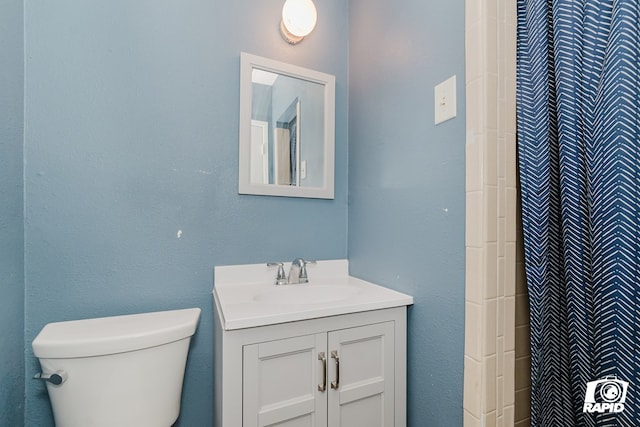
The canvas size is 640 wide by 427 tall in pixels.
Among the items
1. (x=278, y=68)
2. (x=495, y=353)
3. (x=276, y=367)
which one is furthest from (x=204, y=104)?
(x=495, y=353)

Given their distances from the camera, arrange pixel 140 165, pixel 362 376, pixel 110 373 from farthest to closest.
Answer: pixel 140 165
pixel 362 376
pixel 110 373

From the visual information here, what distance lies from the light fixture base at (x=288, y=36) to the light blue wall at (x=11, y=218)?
34.0 inches

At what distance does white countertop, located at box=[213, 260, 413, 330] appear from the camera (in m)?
0.81

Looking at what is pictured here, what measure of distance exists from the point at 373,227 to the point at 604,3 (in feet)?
2.86

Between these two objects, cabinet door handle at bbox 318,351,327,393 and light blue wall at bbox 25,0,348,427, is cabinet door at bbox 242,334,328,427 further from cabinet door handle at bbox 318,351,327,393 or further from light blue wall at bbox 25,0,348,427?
light blue wall at bbox 25,0,348,427

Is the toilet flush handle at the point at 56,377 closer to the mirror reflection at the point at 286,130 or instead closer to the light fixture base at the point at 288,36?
the mirror reflection at the point at 286,130

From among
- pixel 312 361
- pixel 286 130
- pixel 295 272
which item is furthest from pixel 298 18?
pixel 312 361

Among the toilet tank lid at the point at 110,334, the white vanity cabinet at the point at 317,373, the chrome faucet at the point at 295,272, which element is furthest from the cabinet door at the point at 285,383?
the chrome faucet at the point at 295,272

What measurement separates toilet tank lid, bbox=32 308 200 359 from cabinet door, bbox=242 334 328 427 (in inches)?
10.7

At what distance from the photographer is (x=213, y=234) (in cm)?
116

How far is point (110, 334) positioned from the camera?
830 mm

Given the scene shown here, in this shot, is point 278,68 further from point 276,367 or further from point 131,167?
point 276,367

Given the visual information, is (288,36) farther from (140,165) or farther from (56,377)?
(56,377)

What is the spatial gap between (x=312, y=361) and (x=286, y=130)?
0.91 metres
